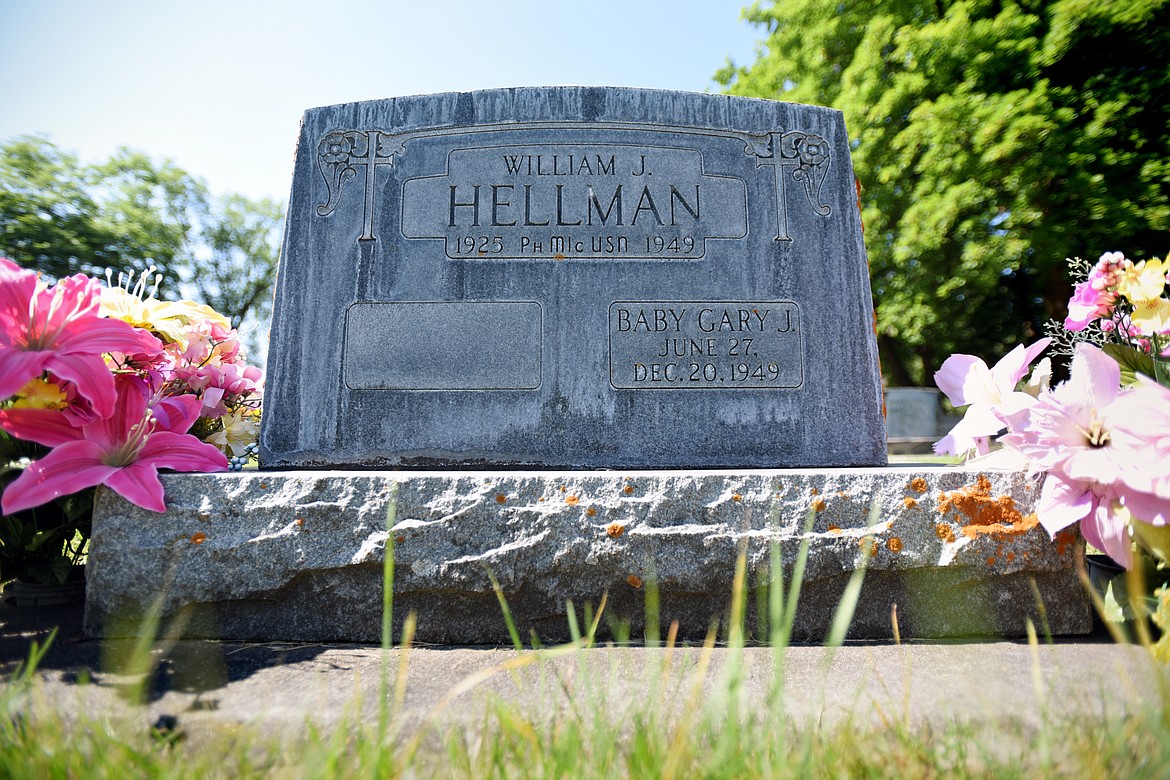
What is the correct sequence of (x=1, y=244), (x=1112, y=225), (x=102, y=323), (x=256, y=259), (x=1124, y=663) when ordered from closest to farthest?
(x=1124, y=663), (x=102, y=323), (x=1112, y=225), (x=1, y=244), (x=256, y=259)

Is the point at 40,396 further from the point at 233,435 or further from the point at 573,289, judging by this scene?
the point at 573,289

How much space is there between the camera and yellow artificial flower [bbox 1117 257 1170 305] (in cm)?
187

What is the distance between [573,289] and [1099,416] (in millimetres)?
1604

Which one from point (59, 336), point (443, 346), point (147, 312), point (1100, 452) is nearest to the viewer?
point (1100, 452)

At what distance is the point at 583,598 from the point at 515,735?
30.1 inches

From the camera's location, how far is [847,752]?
0.97 meters

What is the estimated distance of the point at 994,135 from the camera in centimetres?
845

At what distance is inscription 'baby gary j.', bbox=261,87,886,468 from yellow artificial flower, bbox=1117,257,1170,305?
0.75 metres

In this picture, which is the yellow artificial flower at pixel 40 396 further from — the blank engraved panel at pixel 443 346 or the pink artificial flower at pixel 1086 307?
the pink artificial flower at pixel 1086 307

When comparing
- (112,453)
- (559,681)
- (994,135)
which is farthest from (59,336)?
(994,135)

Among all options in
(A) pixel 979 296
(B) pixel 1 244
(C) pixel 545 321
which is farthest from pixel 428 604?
(B) pixel 1 244

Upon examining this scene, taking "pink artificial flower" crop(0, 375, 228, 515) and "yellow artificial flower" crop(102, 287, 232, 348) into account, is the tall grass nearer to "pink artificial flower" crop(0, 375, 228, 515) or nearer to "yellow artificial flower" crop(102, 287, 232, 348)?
"pink artificial flower" crop(0, 375, 228, 515)

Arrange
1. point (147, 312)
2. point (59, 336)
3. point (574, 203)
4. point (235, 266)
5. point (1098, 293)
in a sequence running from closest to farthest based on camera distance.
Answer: point (59, 336), point (1098, 293), point (147, 312), point (574, 203), point (235, 266)

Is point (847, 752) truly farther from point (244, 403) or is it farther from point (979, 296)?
point (979, 296)
